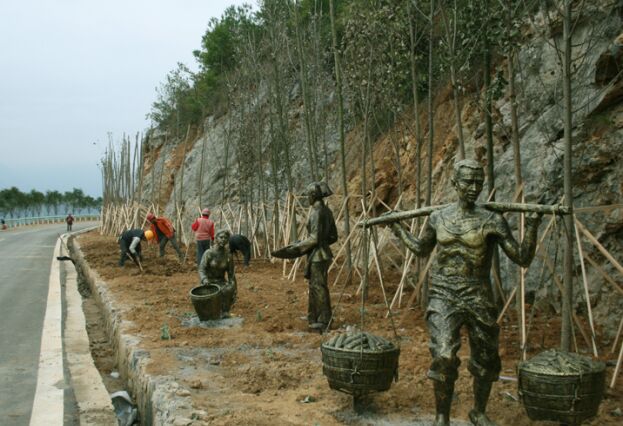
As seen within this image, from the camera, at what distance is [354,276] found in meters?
12.5

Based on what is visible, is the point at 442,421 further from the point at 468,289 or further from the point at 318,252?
the point at 318,252

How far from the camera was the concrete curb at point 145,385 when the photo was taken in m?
5.05

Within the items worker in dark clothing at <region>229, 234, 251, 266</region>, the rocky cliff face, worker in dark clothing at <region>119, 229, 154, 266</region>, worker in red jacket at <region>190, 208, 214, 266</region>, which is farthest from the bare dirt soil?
worker in dark clothing at <region>119, 229, 154, 266</region>

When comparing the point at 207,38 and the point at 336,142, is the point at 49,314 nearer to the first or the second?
the point at 336,142

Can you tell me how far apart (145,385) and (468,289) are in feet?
10.3

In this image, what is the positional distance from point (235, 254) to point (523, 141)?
29.0 ft

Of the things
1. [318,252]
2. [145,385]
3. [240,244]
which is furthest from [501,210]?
[240,244]

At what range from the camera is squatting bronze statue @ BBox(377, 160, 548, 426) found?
177 inches

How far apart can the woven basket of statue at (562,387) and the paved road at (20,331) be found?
4.35m

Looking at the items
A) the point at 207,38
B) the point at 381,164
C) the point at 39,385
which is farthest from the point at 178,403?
the point at 207,38

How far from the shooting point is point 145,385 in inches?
237

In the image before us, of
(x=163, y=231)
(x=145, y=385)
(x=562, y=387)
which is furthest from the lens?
(x=163, y=231)

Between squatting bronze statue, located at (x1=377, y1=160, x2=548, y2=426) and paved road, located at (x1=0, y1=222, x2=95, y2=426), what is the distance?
3806mm

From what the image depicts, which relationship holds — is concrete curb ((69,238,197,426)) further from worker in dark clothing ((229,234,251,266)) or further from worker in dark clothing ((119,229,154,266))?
worker in dark clothing ((119,229,154,266))
